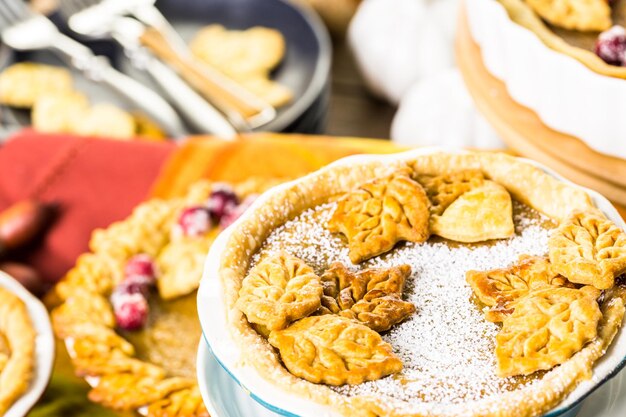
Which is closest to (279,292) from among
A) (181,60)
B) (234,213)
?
(234,213)

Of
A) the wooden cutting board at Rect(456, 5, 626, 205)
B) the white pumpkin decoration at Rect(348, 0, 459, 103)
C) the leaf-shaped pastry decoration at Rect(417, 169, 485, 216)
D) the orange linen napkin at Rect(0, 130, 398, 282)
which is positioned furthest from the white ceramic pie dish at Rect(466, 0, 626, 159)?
the white pumpkin decoration at Rect(348, 0, 459, 103)

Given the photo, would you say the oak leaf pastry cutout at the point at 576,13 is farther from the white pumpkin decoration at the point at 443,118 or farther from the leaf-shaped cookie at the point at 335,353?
the leaf-shaped cookie at the point at 335,353

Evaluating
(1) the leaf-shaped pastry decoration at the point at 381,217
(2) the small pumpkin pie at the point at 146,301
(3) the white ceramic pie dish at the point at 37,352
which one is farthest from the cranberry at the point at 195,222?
(1) the leaf-shaped pastry decoration at the point at 381,217

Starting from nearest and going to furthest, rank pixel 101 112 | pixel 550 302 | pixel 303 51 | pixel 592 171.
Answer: pixel 550 302 → pixel 592 171 → pixel 101 112 → pixel 303 51

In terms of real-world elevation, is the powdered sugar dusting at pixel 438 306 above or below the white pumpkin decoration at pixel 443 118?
above

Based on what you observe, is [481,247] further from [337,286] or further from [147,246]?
[147,246]

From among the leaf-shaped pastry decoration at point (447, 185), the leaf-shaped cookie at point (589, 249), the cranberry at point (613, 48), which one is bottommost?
the leaf-shaped pastry decoration at point (447, 185)

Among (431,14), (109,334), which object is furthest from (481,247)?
(431,14)

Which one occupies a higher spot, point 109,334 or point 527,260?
point 527,260
